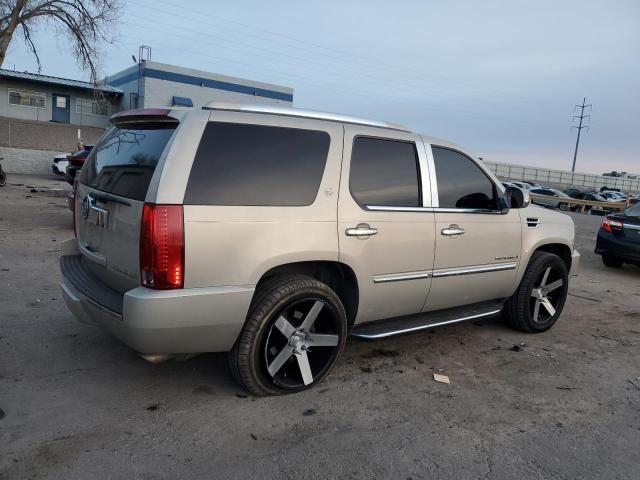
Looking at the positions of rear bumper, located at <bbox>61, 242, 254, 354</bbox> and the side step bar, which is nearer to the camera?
rear bumper, located at <bbox>61, 242, 254, 354</bbox>

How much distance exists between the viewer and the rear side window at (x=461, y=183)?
428 cm

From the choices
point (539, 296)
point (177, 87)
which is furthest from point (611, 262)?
point (177, 87)

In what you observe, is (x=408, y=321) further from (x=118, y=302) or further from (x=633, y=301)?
(x=633, y=301)

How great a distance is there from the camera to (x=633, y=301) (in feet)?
23.7

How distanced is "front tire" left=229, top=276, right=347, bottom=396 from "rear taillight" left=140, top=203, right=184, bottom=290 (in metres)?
0.60

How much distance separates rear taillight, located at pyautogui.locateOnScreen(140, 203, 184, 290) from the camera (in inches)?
112

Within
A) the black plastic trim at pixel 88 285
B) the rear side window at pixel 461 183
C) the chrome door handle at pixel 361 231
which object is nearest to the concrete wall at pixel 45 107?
the black plastic trim at pixel 88 285

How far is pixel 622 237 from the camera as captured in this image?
918cm

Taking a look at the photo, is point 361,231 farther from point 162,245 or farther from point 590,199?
point 590,199

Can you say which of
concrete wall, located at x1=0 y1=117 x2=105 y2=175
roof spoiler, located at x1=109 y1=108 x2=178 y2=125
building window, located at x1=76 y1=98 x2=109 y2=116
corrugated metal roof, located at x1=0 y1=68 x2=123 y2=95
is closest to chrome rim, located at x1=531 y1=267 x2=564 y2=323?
roof spoiler, located at x1=109 y1=108 x2=178 y2=125

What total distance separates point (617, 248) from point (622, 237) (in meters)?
0.21

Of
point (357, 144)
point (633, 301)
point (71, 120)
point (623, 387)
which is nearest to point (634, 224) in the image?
point (633, 301)

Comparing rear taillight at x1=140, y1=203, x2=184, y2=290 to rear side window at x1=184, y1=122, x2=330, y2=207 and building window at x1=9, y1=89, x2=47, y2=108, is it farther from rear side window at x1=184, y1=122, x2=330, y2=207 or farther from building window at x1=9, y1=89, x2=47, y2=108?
building window at x1=9, y1=89, x2=47, y2=108

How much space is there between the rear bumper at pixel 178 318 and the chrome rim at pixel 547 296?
3337 mm
